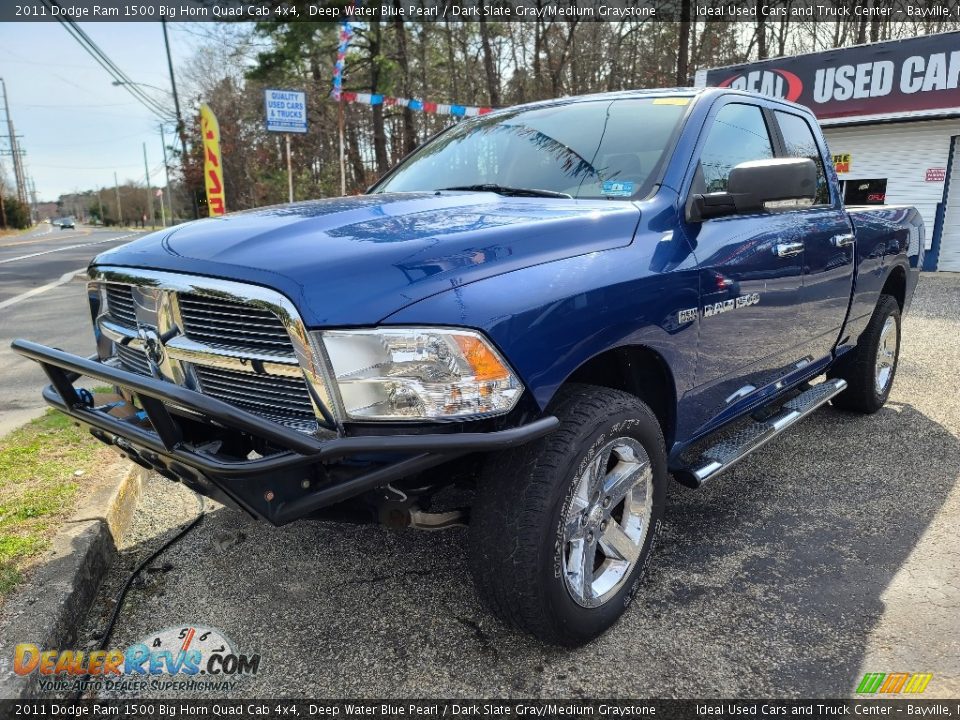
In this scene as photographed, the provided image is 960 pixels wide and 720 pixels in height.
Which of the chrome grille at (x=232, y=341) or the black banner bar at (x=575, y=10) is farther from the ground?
the black banner bar at (x=575, y=10)

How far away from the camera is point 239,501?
5.98 ft

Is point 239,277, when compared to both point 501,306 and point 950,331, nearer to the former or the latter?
point 501,306

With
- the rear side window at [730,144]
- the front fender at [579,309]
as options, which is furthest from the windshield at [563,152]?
the front fender at [579,309]

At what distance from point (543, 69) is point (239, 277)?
82.4ft

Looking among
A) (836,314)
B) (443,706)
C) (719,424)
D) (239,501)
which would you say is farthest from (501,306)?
(836,314)

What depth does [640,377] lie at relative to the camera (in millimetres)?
2633

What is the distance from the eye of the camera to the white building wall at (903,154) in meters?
13.1

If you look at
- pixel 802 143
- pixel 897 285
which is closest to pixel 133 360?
pixel 802 143

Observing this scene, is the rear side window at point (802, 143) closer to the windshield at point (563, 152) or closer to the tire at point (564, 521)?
the windshield at point (563, 152)

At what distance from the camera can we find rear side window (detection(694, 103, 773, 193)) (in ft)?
9.41

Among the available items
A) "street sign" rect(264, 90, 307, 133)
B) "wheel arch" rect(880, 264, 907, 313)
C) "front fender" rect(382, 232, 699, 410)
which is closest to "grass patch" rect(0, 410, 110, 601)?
"front fender" rect(382, 232, 699, 410)

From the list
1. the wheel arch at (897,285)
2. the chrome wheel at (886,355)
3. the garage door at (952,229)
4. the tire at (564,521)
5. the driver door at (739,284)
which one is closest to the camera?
the tire at (564,521)

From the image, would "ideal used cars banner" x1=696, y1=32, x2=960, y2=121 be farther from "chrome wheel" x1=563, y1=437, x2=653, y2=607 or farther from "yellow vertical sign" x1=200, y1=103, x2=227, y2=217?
"chrome wheel" x1=563, y1=437, x2=653, y2=607

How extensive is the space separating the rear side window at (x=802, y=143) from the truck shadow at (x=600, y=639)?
167 cm
